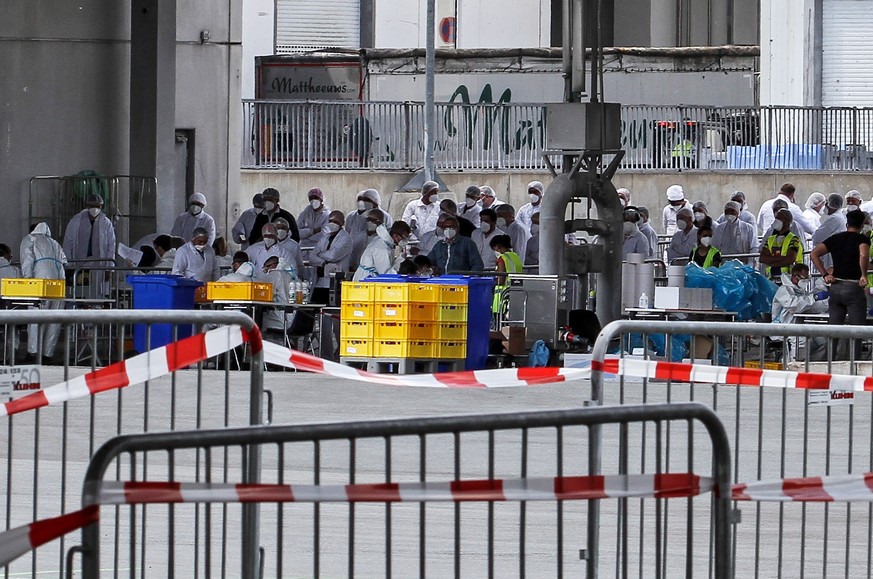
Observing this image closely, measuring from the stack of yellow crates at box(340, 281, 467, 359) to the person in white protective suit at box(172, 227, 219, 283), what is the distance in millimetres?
4763

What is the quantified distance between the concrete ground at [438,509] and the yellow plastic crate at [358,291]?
9.88 ft

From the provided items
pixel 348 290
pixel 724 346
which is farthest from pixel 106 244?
pixel 724 346

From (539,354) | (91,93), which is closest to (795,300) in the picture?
(539,354)

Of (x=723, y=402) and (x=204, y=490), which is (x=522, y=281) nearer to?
(x=723, y=402)

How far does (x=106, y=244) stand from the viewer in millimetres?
23797

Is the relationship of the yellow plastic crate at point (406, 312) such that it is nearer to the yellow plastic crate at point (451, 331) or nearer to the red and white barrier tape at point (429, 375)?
the yellow plastic crate at point (451, 331)

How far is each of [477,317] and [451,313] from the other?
0.46 m

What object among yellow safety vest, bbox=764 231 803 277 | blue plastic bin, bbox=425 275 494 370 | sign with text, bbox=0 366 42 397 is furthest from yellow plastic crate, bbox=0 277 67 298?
sign with text, bbox=0 366 42 397

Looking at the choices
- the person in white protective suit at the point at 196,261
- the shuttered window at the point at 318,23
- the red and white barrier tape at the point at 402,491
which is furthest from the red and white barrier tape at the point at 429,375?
the shuttered window at the point at 318,23

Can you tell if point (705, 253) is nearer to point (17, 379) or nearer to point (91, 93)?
point (91, 93)

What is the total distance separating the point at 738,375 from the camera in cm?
648

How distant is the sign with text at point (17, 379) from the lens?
19.0ft

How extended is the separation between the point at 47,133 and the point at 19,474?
649 inches

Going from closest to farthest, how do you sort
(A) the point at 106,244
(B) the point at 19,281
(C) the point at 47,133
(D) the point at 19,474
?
(D) the point at 19,474 → (B) the point at 19,281 → (A) the point at 106,244 → (C) the point at 47,133
